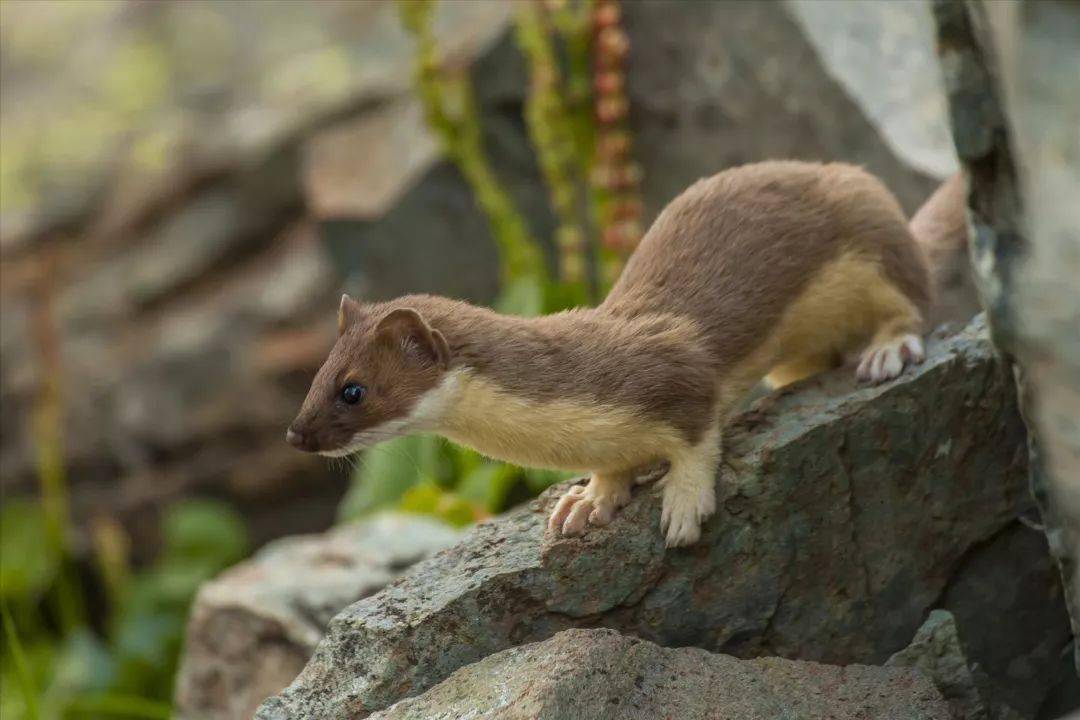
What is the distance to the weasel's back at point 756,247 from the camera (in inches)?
146

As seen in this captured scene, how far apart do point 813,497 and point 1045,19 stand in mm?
1471

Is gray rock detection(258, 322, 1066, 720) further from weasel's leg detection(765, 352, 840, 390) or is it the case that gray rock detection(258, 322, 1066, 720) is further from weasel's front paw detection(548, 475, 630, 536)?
weasel's leg detection(765, 352, 840, 390)

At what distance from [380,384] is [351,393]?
78 millimetres

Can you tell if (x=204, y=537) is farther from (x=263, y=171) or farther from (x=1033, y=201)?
(x=1033, y=201)

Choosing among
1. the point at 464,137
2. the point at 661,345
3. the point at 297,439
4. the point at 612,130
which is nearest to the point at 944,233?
the point at 661,345

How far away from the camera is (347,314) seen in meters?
3.54

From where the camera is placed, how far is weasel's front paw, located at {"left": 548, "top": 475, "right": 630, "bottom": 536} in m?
3.46

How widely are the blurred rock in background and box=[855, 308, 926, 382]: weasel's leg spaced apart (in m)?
1.60

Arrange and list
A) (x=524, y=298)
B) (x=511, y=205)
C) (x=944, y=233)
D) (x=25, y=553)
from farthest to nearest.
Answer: (x=25, y=553) → (x=511, y=205) → (x=524, y=298) → (x=944, y=233)

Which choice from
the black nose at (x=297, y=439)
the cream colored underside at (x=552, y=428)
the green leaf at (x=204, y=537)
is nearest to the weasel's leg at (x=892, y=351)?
the cream colored underside at (x=552, y=428)

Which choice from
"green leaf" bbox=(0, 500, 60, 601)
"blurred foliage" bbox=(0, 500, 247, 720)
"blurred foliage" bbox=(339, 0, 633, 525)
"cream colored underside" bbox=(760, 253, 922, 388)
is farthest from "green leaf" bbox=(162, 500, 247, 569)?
"cream colored underside" bbox=(760, 253, 922, 388)

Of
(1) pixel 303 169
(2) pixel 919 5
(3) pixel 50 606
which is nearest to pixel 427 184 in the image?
(1) pixel 303 169

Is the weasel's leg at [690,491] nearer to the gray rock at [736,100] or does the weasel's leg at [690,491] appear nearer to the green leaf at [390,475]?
the gray rock at [736,100]

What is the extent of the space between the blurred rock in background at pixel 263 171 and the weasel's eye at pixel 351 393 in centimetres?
287
